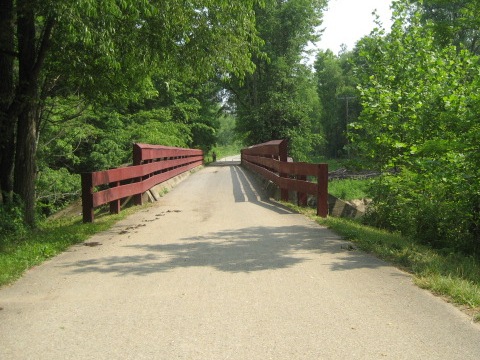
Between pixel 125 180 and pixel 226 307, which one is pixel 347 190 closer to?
pixel 125 180

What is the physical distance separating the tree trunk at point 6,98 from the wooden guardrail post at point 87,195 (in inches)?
48.4

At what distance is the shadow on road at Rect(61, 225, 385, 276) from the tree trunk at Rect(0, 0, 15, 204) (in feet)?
11.0

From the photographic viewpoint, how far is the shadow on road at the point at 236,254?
540 centimetres

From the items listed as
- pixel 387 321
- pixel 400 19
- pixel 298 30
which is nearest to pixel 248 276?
pixel 387 321

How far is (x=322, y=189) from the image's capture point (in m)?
9.18

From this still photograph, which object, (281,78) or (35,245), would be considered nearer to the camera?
(35,245)

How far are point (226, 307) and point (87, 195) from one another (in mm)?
5428

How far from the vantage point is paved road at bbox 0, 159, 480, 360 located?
10.4ft

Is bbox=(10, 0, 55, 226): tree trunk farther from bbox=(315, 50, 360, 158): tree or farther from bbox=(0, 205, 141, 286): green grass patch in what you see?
bbox=(315, 50, 360, 158): tree

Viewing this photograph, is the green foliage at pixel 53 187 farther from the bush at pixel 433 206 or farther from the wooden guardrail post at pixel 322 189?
the bush at pixel 433 206

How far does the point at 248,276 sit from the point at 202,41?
5.57m

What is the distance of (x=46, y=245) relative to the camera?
21.0 ft

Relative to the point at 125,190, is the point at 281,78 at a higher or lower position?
higher

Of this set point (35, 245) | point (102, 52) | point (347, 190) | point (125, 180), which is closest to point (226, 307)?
point (35, 245)
